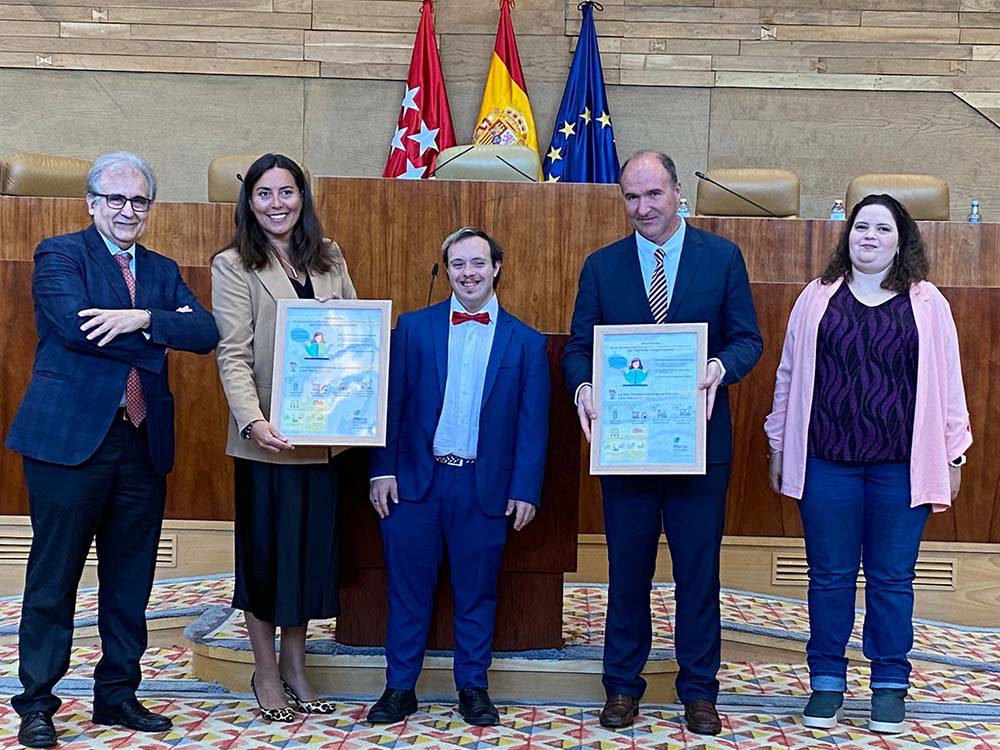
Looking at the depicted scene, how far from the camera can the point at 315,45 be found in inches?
275

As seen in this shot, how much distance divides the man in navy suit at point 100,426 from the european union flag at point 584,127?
405cm

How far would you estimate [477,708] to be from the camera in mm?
3031

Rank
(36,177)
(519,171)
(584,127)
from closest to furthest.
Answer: (519,171) < (36,177) < (584,127)

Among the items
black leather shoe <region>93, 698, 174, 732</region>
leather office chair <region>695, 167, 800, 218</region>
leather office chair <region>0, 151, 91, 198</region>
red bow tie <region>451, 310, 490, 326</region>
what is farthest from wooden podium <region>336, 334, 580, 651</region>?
leather office chair <region>0, 151, 91, 198</region>

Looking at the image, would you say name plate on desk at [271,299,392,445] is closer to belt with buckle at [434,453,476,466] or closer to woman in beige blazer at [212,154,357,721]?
woman in beige blazer at [212,154,357,721]

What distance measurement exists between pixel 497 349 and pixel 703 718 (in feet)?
3.45

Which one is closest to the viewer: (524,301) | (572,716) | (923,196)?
(572,716)

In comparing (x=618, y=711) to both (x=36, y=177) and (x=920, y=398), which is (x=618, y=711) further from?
(x=36, y=177)

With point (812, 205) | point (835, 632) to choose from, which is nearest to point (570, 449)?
point (835, 632)

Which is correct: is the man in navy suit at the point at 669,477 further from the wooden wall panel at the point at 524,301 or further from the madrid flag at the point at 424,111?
the madrid flag at the point at 424,111

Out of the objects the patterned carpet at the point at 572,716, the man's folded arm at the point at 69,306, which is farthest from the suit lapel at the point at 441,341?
the patterned carpet at the point at 572,716

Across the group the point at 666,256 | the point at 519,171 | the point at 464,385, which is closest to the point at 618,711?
the point at 464,385

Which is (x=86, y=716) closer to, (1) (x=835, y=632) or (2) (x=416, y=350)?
(2) (x=416, y=350)

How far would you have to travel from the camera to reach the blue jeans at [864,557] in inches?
118
